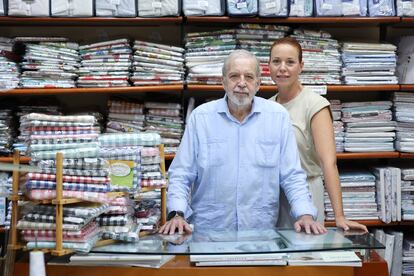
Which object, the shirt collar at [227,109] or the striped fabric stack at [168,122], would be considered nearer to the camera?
the shirt collar at [227,109]

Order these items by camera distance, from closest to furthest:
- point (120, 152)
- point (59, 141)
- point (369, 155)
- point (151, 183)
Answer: point (59, 141)
point (120, 152)
point (151, 183)
point (369, 155)

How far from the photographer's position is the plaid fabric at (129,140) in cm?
190

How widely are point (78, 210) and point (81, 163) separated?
0.49ft

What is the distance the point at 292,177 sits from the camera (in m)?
2.19

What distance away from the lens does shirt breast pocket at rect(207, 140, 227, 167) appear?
7.25 feet

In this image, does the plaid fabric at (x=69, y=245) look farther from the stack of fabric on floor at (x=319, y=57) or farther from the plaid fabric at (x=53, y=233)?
the stack of fabric on floor at (x=319, y=57)

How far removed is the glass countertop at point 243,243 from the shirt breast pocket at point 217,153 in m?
0.41

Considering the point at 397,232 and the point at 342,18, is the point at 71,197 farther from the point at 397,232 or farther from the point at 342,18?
the point at 397,232

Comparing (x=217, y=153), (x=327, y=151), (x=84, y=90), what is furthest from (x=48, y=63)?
(x=327, y=151)

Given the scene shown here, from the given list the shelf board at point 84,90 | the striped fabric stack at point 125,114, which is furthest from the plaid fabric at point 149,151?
the striped fabric stack at point 125,114

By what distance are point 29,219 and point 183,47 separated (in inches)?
80.3

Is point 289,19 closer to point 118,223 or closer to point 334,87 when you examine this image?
point 334,87

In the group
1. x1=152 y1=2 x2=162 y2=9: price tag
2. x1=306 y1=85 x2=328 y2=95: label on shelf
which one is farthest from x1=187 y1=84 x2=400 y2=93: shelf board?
x1=152 y1=2 x2=162 y2=9: price tag

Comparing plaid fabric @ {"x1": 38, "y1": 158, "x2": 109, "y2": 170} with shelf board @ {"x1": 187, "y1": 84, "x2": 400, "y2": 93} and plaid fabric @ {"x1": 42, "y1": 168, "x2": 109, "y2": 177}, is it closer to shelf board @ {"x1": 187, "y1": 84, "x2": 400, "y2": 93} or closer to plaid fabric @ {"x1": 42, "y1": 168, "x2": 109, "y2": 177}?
plaid fabric @ {"x1": 42, "y1": 168, "x2": 109, "y2": 177}
